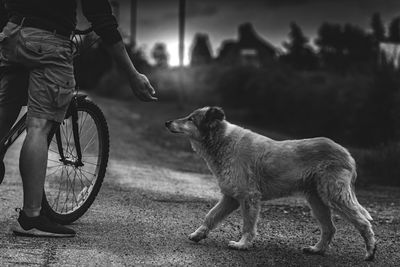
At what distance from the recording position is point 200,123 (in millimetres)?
5586

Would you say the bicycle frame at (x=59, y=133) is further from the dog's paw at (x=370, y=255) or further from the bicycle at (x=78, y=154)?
the dog's paw at (x=370, y=255)

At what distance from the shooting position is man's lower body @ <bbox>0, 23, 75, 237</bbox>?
4367 millimetres

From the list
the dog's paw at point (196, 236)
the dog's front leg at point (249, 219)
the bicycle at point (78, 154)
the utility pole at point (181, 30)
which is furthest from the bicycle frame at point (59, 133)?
the utility pole at point (181, 30)

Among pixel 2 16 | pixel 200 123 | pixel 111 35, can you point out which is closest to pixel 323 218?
pixel 200 123

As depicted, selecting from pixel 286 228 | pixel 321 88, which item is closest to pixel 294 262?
pixel 286 228

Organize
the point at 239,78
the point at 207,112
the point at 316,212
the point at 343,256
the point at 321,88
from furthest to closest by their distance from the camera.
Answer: the point at 239,78 < the point at 321,88 < the point at 207,112 < the point at 316,212 < the point at 343,256

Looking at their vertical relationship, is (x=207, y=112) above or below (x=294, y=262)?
above

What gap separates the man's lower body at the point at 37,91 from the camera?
437 cm

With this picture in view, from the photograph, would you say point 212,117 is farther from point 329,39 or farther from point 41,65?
point 329,39

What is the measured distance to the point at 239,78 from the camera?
2447cm

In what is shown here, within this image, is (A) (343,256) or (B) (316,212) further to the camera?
(B) (316,212)

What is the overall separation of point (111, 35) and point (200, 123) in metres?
1.34

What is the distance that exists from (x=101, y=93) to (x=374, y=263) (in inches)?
1535

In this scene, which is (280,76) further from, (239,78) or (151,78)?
(151,78)
